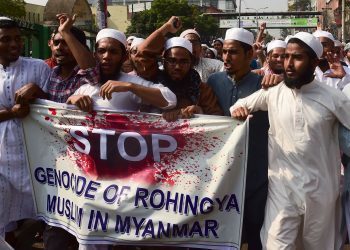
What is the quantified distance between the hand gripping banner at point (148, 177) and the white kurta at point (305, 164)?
24 cm

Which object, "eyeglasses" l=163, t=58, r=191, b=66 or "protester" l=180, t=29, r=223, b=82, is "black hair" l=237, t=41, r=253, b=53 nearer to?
"eyeglasses" l=163, t=58, r=191, b=66

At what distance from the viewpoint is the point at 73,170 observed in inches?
157

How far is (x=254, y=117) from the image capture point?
3922 mm

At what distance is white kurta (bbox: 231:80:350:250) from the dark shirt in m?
0.21

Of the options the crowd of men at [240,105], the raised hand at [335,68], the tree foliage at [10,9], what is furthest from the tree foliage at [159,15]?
the crowd of men at [240,105]

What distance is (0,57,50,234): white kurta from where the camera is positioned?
4160 mm

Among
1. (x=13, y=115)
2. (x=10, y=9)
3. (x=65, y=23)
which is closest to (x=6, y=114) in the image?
(x=13, y=115)

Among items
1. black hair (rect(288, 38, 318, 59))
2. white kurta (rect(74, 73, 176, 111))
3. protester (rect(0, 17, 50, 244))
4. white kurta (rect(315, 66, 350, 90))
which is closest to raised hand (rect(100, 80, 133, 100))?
white kurta (rect(74, 73, 176, 111))

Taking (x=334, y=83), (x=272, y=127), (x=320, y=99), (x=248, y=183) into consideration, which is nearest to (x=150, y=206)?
(x=248, y=183)

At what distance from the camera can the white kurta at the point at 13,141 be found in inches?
164

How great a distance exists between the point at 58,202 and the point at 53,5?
48.1 ft

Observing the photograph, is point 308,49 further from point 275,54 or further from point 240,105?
point 275,54

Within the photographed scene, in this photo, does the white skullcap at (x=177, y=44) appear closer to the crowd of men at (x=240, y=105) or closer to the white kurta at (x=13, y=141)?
the crowd of men at (x=240, y=105)

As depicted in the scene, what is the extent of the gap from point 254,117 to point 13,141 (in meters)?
1.81
